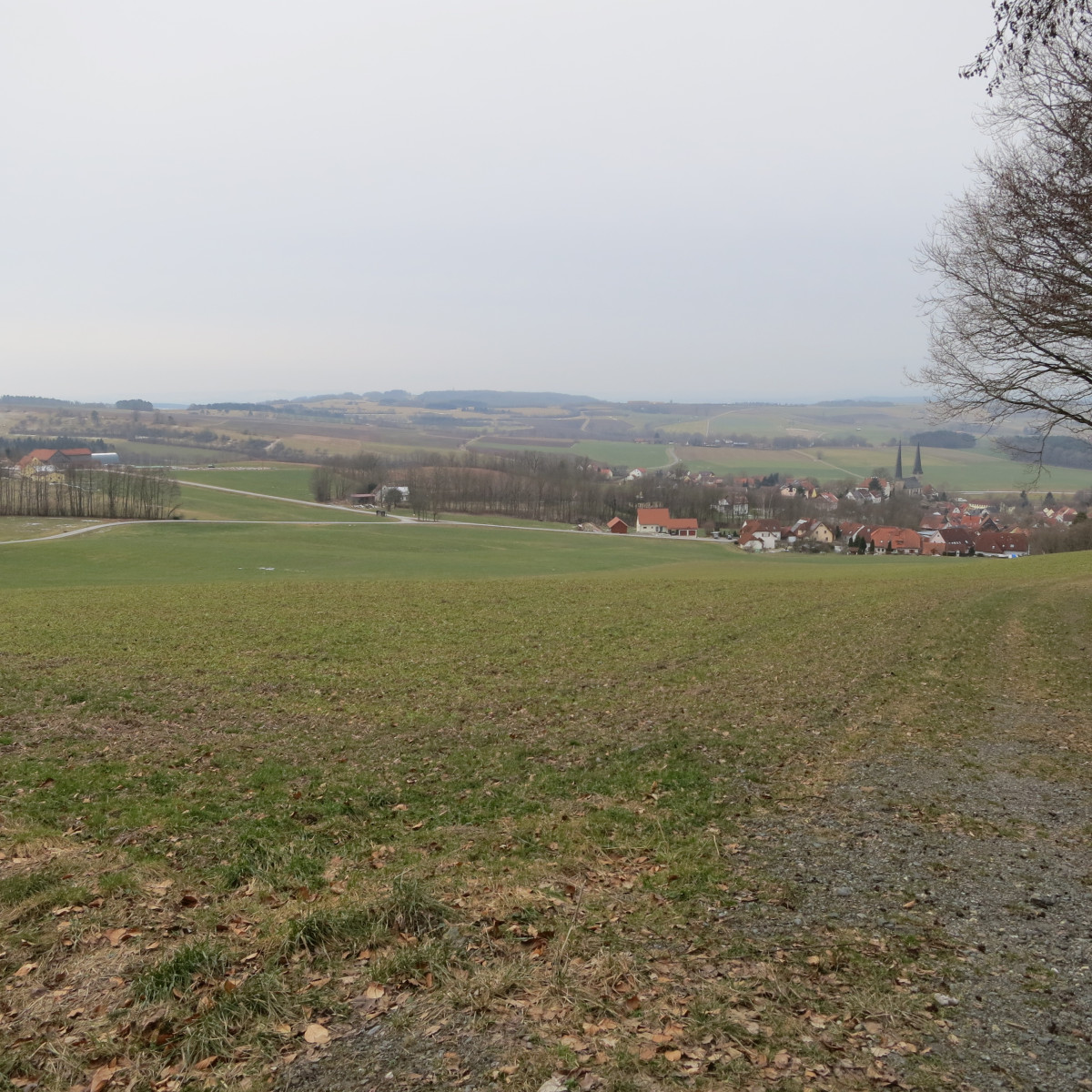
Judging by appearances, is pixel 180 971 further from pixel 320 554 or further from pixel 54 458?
pixel 54 458

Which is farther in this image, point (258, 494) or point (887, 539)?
point (258, 494)

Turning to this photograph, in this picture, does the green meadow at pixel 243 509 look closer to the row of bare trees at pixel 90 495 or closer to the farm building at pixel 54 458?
the row of bare trees at pixel 90 495

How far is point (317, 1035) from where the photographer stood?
16.1 feet

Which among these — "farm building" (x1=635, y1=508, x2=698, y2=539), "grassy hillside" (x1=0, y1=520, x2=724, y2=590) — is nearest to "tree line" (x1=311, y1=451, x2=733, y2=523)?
"farm building" (x1=635, y1=508, x2=698, y2=539)

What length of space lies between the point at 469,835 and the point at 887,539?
91.0 metres

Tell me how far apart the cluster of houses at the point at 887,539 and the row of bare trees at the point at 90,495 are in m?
67.2

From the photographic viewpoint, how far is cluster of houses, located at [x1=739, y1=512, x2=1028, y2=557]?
3487 inches

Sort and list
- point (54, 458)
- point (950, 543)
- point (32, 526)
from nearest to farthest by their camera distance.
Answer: point (32, 526) < point (950, 543) < point (54, 458)

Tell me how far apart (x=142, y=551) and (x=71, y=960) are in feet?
186

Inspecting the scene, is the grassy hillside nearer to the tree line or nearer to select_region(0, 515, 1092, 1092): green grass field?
select_region(0, 515, 1092, 1092): green grass field

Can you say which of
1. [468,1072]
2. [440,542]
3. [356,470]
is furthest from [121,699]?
[356,470]

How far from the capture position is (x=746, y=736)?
39.3 feet

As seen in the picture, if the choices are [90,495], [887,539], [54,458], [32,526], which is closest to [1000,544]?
[887,539]

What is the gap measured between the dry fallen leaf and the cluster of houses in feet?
285
